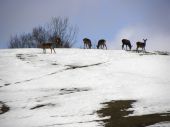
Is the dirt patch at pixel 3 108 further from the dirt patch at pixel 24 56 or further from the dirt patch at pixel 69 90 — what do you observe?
the dirt patch at pixel 24 56

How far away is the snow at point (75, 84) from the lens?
1005cm

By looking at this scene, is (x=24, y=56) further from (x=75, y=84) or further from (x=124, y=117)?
(x=124, y=117)

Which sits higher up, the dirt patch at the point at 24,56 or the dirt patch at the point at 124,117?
the dirt patch at the point at 24,56

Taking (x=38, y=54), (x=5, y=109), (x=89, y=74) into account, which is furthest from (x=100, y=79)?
(x=38, y=54)

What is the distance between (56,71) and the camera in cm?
1775

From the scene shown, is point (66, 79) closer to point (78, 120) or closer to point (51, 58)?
point (51, 58)

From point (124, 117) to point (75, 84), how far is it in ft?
19.8

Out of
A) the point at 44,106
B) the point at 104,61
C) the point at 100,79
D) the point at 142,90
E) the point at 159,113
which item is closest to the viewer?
the point at 159,113

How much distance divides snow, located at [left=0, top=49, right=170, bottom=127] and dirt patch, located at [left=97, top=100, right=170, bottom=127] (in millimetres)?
346

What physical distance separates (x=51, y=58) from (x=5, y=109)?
9679 millimetres

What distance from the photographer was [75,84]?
14.9m

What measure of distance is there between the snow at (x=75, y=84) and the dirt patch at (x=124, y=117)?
13.6 inches

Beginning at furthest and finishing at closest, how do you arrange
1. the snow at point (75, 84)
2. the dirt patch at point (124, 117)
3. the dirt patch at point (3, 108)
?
the dirt patch at point (3, 108) → the snow at point (75, 84) → the dirt patch at point (124, 117)

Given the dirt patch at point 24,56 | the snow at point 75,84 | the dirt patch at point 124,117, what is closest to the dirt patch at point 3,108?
the snow at point 75,84
